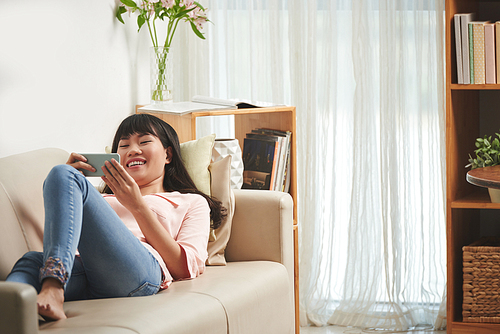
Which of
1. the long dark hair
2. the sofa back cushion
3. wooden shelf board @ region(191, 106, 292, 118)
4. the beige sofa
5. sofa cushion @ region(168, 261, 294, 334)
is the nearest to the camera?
the beige sofa

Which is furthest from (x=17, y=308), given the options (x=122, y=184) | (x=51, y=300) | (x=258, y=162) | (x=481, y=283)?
(x=481, y=283)

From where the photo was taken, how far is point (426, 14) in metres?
2.43

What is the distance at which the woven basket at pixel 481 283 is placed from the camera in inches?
88.3

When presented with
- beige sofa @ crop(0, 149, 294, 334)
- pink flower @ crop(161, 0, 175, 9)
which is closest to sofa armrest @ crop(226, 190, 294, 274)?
beige sofa @ crop(0, 149, 294, 334)

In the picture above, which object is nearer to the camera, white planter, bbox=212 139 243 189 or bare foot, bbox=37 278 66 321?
bare foot, bbox=37 278 66 321

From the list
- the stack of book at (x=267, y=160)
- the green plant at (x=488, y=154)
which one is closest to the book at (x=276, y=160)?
the stack of book at (x=267, y=160)

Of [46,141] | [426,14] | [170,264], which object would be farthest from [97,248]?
[426,14]

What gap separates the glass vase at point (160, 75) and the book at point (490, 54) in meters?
1.33

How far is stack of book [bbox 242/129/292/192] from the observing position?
2.25m

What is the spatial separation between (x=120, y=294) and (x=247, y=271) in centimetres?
46

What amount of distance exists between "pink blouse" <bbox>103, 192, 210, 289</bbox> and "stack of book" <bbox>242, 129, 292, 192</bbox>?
539 millimetres

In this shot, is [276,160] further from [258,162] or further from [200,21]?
[200,21]

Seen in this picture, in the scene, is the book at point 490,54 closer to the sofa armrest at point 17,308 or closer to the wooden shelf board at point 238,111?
the wooden shelf board at point 238,111

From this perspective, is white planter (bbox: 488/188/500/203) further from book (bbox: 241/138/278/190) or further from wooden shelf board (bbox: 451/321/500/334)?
book (bbox: 241/138/278/190)
